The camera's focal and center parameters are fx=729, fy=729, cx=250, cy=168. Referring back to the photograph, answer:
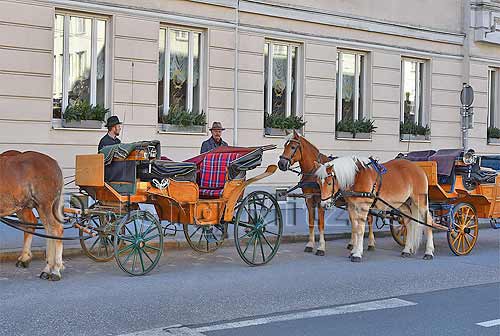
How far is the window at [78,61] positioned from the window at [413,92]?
8520 millimetres

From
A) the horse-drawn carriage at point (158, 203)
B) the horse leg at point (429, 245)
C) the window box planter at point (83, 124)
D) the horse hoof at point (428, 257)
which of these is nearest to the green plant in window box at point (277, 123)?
the window box planter at point (83, 124)

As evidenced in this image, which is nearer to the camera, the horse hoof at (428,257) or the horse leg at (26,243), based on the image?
the horse leg at (26,243)

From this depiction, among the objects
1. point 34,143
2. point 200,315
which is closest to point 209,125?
point 34,143

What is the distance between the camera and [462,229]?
472 inches

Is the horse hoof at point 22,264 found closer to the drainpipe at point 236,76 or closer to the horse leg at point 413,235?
the horse leg at point 413,235

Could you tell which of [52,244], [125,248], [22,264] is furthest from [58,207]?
[22,264]

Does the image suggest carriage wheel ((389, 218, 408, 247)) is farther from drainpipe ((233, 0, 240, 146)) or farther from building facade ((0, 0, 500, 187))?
drainpipe ((233, 0, 240, 146))

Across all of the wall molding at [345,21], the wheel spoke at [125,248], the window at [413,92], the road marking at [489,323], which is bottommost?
the road marking at [489,323]

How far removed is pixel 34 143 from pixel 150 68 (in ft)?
9.37

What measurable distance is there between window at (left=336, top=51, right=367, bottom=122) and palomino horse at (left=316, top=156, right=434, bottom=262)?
6373 millimetres

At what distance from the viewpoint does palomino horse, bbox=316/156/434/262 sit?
1095cm

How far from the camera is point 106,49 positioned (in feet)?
46.8

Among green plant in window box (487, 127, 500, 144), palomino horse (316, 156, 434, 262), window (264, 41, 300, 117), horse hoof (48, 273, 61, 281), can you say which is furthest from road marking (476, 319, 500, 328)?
green plant in window box (487, 127, 500, 144)

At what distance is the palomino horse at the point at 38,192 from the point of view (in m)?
8.72
